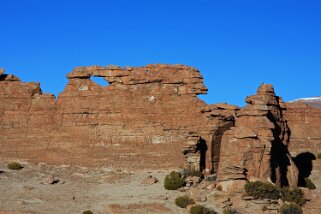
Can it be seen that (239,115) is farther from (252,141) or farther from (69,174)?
(69,174)

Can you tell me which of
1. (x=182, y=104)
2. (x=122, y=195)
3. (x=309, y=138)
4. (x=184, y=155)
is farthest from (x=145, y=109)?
(x=309, y=138)

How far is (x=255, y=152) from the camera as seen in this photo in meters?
40.4

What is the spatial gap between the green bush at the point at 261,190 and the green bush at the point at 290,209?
1140 mm

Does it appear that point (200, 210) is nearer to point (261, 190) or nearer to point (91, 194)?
point (261, 190)

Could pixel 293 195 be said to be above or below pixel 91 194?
above

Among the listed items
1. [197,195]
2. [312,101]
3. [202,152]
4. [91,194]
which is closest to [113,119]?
[202,152]

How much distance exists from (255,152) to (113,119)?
1321 cm

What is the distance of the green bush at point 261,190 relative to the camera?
3784 centimetres

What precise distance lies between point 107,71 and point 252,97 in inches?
445

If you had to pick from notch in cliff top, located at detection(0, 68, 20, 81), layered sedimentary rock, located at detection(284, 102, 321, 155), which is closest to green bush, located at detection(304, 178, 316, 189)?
layered sedimentary rock, located at detection(284, 102, 321, 155)

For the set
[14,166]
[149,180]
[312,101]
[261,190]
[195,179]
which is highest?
[312,101]

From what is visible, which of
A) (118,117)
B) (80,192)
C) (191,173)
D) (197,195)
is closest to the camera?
(197,195)

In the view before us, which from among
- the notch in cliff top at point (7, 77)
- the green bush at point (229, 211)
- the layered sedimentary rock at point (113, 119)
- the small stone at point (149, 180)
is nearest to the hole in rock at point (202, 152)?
the layered sedimentary rock at point (113, 119)

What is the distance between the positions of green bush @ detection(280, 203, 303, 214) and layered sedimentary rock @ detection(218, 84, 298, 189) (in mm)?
2970
